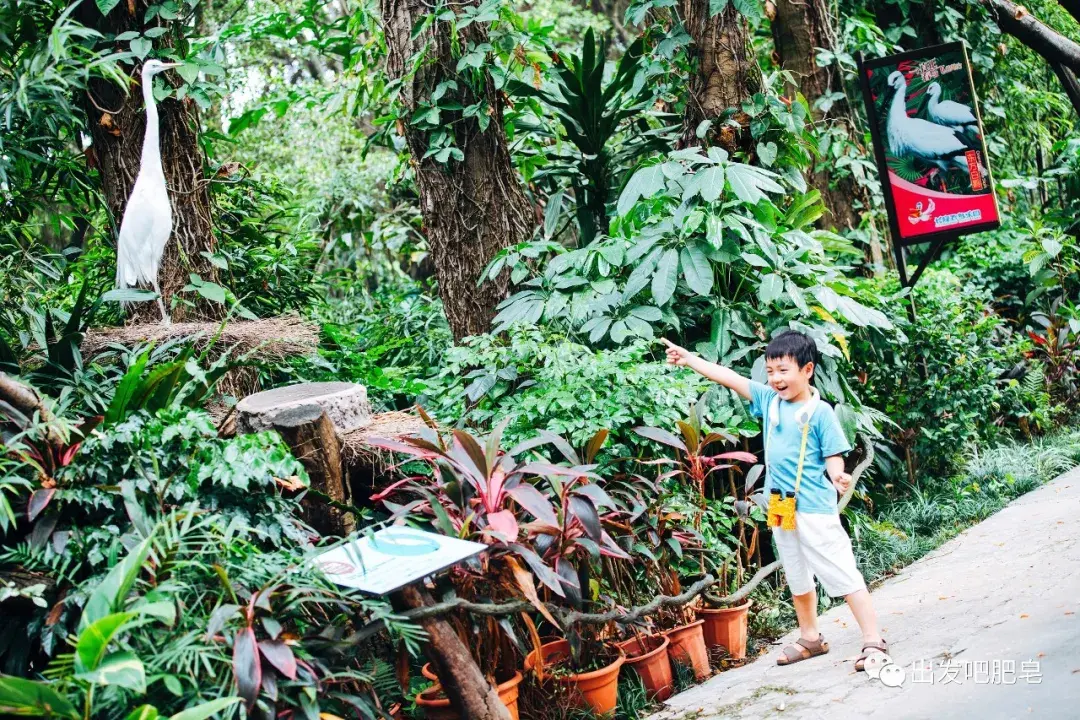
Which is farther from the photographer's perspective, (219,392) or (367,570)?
(219,392)

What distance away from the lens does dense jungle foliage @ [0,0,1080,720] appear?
8.07ft

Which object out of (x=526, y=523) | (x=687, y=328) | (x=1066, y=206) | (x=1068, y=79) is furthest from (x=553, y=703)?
(x=1066, y=206)

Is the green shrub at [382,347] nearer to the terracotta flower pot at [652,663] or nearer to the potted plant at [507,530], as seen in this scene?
the potted plant at [507,530]

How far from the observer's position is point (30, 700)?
189 cm

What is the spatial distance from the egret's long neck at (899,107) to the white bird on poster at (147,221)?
4.24 m

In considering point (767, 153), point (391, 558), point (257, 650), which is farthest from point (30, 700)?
point (767, 153)

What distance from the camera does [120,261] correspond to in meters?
4.45

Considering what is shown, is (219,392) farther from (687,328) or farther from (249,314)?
(687,328)

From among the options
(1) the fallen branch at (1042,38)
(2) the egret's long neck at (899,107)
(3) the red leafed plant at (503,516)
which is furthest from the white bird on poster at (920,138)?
(3) the red leafed plant at (503,516)

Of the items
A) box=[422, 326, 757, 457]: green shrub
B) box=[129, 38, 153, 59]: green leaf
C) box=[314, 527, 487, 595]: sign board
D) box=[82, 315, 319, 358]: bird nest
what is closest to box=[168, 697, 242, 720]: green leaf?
box=[314, 527, 487, 595]: sign board

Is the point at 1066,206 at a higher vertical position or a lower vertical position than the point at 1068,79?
lower

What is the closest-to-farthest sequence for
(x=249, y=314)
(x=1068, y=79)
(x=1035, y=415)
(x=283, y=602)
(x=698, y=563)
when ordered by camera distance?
(x=283, y=602) → (x=698, y=563) → (x=249, y=314) → (x=1035, y=415) → (x=1068, y=79)

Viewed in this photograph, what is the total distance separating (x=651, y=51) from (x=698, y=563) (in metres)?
3.35

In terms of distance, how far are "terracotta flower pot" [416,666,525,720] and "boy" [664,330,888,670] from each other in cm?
106
